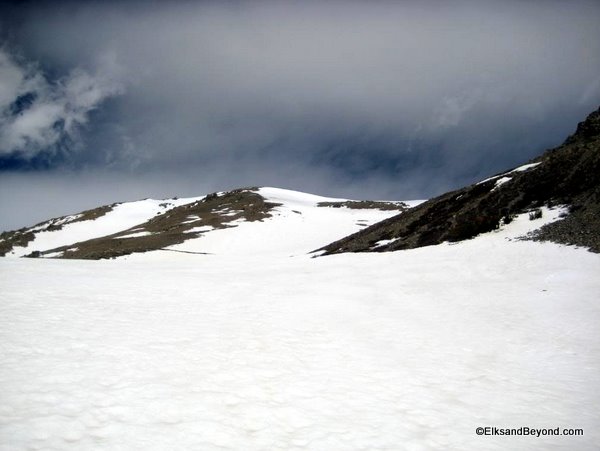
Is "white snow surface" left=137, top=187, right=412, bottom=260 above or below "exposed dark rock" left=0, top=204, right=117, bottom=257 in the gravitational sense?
below

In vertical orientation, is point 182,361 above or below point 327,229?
below

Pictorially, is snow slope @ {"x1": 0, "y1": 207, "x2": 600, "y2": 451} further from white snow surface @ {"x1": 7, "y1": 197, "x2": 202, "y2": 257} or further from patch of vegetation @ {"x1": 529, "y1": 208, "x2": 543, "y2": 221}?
white snow surface @ {"x1": 7, "y1": 197, "x2": 202, "y2": 257}

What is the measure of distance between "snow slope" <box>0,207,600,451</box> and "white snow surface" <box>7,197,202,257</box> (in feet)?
246

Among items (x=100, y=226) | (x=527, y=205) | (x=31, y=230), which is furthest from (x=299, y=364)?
(x=31, y=230)

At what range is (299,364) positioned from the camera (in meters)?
7.82

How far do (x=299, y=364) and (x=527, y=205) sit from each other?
1005 inches

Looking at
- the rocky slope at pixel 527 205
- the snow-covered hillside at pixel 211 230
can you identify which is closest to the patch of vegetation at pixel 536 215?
the rocky slope at pixel 527 205

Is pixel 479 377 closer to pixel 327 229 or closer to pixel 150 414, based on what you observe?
pixel 150 414

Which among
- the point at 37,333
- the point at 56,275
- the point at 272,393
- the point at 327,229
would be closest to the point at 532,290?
the point at 272,393

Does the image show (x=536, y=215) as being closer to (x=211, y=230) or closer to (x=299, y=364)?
(x=299, y=364)

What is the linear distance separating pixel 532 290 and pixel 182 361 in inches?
543

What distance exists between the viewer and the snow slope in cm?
506

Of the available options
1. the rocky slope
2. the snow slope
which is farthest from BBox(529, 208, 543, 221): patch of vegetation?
the snow slope

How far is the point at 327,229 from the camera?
215ft
